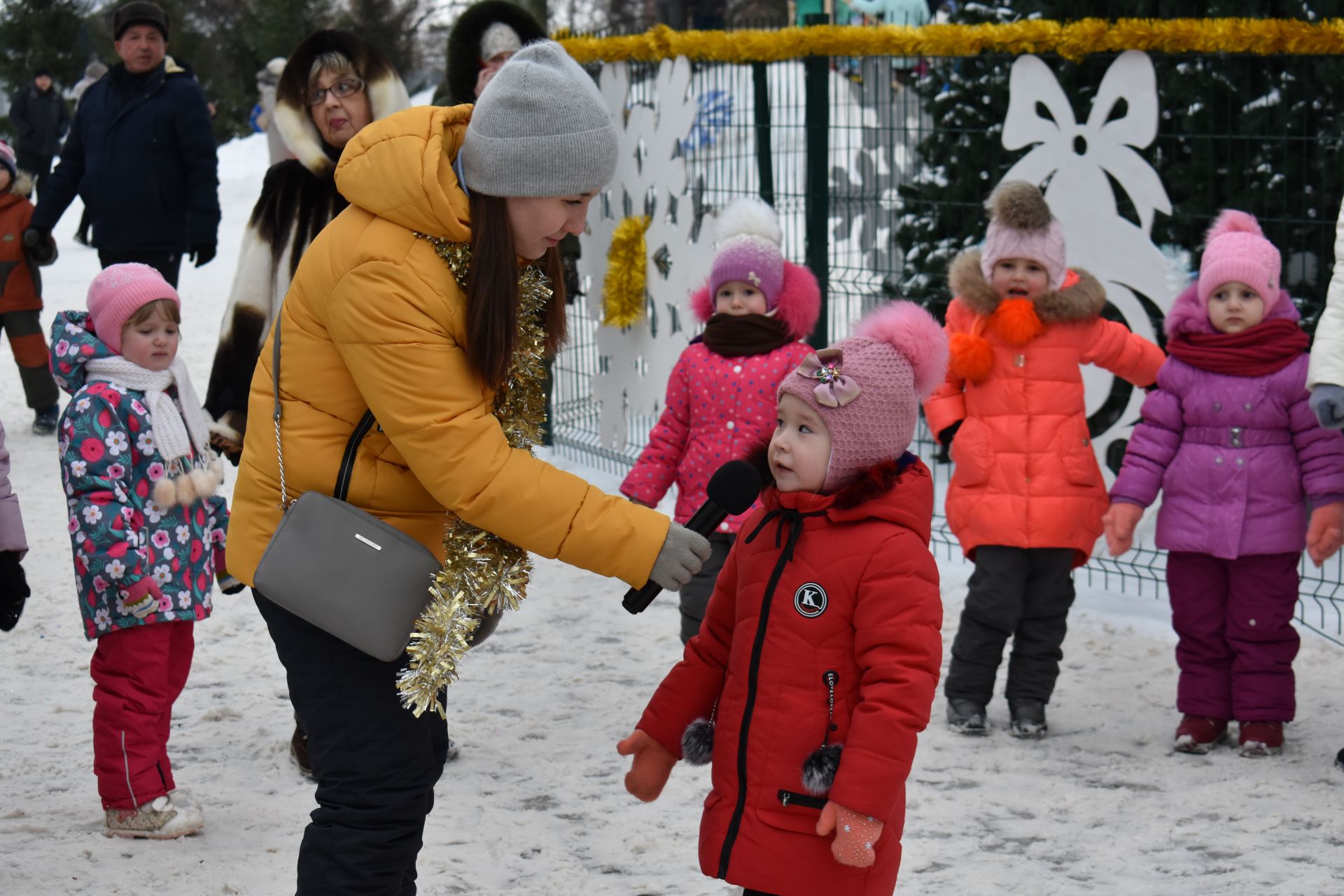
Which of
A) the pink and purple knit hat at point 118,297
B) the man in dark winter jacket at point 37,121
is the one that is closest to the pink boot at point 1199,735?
the pink and purple knit hat at point 118,297

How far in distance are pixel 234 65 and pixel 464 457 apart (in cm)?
3207

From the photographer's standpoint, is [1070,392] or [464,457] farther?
[1070,392]

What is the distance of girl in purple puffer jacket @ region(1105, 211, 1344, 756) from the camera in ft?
14.8

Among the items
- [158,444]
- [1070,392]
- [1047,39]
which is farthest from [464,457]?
[1047,39]

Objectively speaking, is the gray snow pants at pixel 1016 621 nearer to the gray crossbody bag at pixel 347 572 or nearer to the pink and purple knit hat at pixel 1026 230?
the pink and purple knit hat at pixel 1026 230

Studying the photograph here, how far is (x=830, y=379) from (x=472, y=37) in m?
4.17

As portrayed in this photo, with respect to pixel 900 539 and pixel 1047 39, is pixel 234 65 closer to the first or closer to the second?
pixel 1047 39

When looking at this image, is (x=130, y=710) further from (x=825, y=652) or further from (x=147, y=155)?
(x=147, y=155)

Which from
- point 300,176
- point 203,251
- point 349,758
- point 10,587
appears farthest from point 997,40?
point 203,251

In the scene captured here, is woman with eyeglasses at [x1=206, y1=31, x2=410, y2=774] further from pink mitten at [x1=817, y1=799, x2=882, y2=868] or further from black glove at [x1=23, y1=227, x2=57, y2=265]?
black glove at [x1=23, y1=227, x2=57, y2=265]

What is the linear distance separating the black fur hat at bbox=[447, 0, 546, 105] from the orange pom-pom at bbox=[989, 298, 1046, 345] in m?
2.63

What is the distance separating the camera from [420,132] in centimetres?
272

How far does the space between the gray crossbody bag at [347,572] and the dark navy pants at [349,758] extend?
96 millimetres

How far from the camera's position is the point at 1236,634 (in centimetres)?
466
